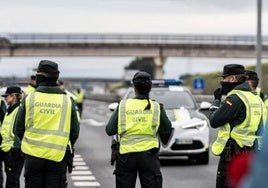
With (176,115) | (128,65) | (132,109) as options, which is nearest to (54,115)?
(132,109)

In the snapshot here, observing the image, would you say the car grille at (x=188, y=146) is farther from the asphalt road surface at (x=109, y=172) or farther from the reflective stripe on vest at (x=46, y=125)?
the reflective stripe on vest at (x=46, y=125)

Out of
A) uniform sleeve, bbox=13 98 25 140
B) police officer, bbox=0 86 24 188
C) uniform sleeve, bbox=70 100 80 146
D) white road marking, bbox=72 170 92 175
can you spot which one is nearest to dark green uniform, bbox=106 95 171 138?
uniform sleeve, bbox=70 100 80 146

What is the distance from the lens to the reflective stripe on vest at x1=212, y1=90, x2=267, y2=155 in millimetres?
7043

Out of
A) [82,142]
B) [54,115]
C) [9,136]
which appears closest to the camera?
[54,115]

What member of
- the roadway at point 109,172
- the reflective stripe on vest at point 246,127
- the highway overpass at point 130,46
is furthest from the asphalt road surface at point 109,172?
the highway overpass at point 130,46

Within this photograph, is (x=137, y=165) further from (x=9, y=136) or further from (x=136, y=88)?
(x=9, y=136)

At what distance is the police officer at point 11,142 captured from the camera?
8938mm

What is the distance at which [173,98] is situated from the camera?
16.5 m

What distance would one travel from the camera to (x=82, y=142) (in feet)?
76.8

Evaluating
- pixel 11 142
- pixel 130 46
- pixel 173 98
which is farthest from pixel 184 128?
pixel 130 46

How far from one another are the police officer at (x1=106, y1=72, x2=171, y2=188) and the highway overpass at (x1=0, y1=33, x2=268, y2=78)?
62469 mm

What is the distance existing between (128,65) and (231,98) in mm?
171824

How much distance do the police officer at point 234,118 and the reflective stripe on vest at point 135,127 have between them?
577 mm

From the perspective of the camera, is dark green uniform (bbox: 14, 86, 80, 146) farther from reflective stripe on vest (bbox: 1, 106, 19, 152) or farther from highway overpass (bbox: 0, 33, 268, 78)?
highway overpass (bbox: 0, 33, 268, 78)
